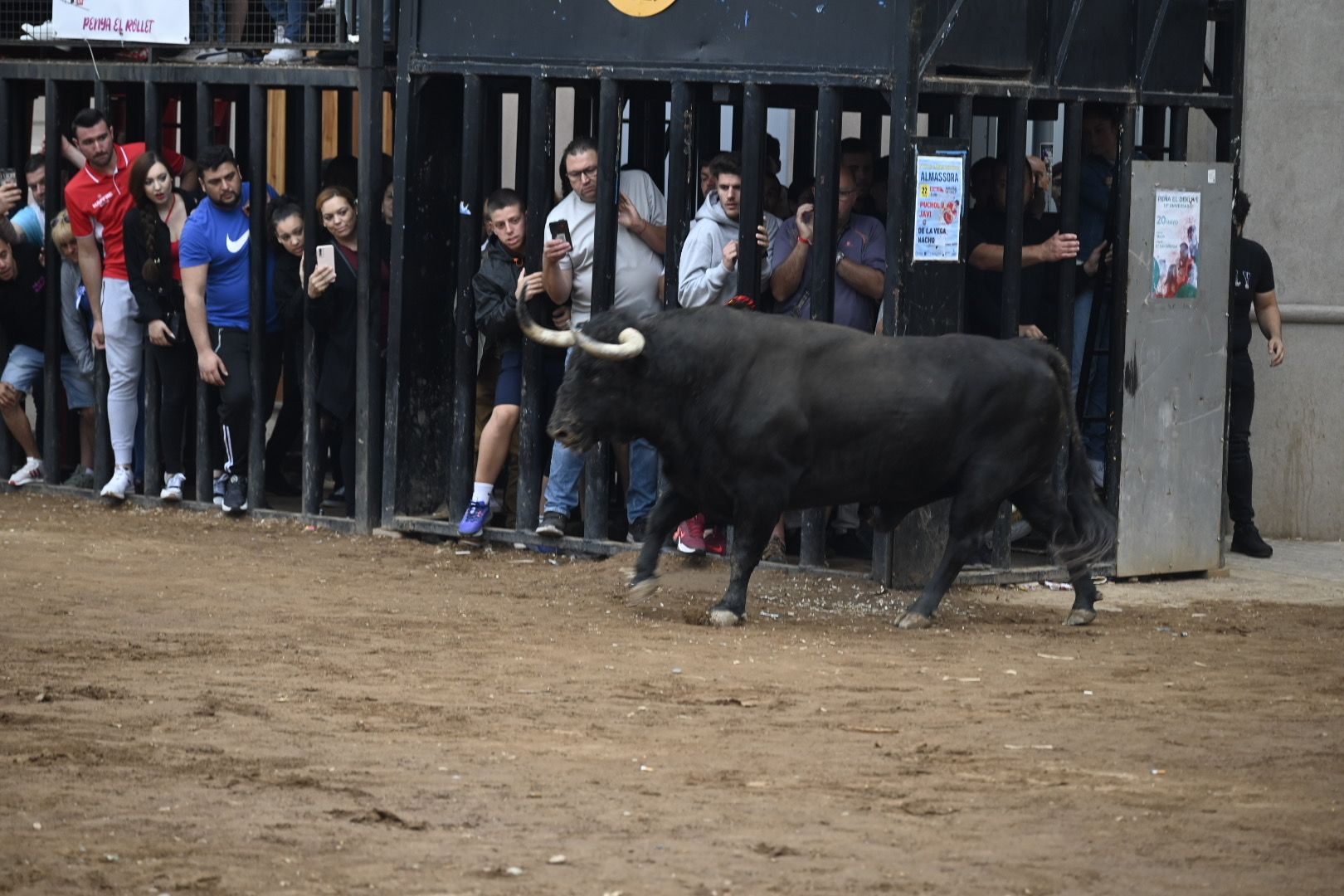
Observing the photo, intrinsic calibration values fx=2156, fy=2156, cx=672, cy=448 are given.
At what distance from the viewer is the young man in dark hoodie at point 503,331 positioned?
10.8 metres

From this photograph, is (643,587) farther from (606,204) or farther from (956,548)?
(606,204)

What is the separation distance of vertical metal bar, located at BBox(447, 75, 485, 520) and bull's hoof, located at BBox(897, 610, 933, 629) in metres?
2.96

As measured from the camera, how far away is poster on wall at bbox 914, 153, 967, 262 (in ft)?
32.1

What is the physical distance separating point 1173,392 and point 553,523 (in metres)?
3.17

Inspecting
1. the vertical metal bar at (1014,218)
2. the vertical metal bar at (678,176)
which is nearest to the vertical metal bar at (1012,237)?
the vertical metal bar at (1014,218)

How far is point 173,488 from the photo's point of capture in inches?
476

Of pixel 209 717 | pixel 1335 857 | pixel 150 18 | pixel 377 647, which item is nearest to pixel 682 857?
pixel 1335 857

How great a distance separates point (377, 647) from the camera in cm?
852

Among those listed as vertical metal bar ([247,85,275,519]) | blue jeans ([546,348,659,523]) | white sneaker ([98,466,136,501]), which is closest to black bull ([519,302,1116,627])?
blue jeans ([546,348,659,523])

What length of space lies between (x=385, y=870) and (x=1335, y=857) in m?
2.50

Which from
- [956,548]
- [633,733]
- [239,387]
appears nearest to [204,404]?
[239,387]

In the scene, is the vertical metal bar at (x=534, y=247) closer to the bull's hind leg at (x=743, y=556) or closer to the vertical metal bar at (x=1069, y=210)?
the bull's hind leg at (x=743, y=556)

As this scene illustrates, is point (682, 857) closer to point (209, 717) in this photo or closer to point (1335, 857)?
point (1335, 857)

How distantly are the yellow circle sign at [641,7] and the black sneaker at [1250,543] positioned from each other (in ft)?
14.2
